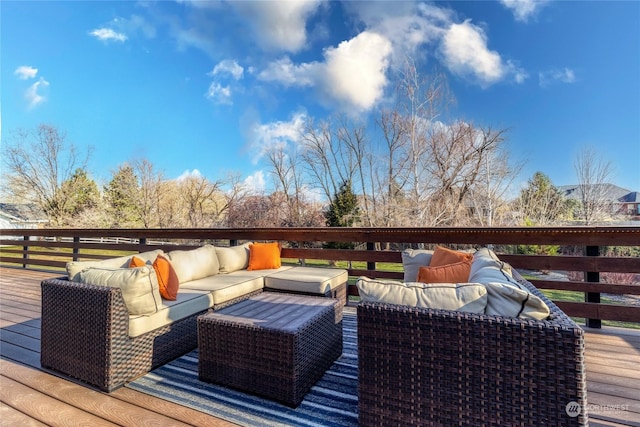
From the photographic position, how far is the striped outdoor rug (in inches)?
→ 62.9

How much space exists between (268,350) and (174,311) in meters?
0.96

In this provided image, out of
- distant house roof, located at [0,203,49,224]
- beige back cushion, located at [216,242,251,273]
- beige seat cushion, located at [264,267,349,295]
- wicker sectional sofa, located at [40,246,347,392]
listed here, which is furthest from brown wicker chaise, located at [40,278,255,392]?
distant house roof, located at [0,203,49,224]

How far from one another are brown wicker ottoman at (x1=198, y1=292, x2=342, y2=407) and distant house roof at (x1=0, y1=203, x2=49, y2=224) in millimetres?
15905

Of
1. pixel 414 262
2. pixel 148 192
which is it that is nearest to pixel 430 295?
pixel 414 262

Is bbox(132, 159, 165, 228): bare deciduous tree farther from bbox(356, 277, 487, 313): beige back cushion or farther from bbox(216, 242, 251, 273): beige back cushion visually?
bbox(356, 277, 487, 313): beige back cushion

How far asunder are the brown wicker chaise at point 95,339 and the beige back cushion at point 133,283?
0.06m

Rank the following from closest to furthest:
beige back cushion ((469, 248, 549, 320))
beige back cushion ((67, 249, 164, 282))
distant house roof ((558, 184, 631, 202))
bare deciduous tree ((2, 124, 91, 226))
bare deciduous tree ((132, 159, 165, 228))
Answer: beige back cushion ((469, 248, 549, 320)) < beige back cushion ((67, 249, 164, 282)) < distant house roof ((558, 184, 631, 202)) < bare deciduous tree ((2, 124, 91, 226)) < bare deciduous tree ((132, 159, 165, 228))

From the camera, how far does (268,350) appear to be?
1771 millimetres

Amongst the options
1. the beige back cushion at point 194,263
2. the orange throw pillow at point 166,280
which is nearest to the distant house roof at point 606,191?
the beige back cushion at point 194,263

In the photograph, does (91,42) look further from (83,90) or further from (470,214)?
(470,214)

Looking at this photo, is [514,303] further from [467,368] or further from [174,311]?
[174,311]

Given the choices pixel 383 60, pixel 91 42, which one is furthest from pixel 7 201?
pixel 383 60

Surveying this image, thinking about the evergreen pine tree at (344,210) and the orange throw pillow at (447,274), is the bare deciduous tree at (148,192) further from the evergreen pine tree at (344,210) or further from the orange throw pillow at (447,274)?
the orange throw pillow at (447,274)

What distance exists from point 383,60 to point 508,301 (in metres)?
10.5
